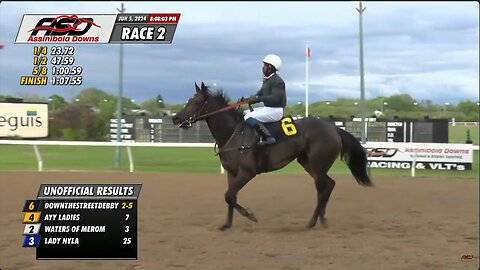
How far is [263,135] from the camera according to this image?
19.2 ft

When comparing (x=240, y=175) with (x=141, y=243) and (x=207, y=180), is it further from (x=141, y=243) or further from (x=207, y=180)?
(x=207, y=180)

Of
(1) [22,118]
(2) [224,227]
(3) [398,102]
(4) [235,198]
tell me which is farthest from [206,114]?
(3) [398,102]

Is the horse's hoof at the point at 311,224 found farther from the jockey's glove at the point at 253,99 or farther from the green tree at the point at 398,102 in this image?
the green tree at the point at 398,102

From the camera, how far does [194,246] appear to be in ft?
16.1

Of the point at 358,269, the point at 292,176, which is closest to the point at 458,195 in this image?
the point at 292,176

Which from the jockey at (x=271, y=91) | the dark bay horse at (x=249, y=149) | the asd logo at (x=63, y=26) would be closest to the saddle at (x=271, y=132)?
the dark bay horse at (x=249, y=149)

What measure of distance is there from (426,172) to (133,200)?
410 inches

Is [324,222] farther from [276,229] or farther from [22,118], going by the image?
[22,118]

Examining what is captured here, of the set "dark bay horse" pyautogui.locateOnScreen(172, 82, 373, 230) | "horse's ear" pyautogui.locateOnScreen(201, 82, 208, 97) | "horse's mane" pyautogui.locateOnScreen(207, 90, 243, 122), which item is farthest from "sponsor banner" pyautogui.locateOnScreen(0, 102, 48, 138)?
"horse's mane" pyautogui.locateOnScreen(207, 90, 243, 122)

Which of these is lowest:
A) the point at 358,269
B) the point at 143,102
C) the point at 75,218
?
the point at 358,269

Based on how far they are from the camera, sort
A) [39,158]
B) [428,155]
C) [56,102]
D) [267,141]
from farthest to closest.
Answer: [428,155], [39,158], [267,141], [56,102]

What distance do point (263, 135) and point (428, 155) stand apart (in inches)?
340

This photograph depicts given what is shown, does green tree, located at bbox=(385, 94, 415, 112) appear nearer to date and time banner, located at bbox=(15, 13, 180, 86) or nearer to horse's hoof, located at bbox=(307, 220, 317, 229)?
horse's hoof, located at bbox=(307, 220, 317, 229)

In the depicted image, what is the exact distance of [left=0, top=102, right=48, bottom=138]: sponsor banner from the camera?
4.74 metres
